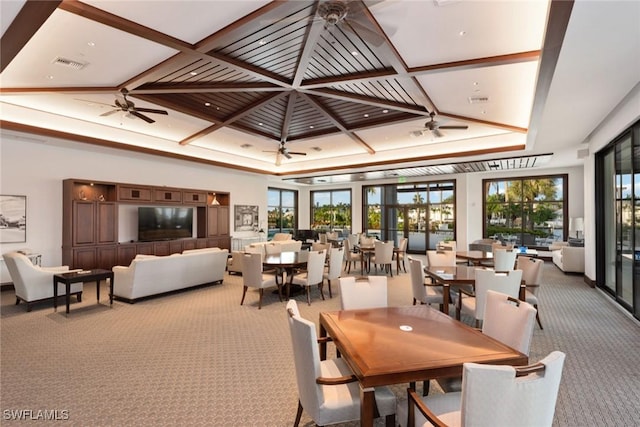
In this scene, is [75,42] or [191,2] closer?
[191,2]

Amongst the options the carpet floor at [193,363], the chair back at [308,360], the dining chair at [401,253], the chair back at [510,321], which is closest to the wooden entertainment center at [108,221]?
the carpet floor at [193,363]

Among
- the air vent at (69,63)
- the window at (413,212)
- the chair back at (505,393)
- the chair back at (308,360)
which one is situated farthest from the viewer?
the window at (413,212)

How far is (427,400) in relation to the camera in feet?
6.24

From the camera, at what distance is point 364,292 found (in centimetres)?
316

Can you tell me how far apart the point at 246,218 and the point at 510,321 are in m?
10.8

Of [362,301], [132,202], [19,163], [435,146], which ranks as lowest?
[362,301]

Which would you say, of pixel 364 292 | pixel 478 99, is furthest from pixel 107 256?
pixel 478 99

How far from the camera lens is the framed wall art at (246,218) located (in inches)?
468

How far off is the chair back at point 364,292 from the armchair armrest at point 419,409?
1.36 meters

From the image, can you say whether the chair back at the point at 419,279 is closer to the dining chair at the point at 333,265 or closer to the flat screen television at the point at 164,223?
the dining chair at the point at 333,265

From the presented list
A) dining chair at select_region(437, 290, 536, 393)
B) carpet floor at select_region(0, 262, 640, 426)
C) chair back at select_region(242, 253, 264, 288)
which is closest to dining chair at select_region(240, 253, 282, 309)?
chair back at select_region(242, 253, 264, 288)

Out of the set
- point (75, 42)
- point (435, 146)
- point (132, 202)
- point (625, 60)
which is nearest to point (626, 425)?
point (625, 60)

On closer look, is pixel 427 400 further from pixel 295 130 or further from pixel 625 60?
pixel 295 130

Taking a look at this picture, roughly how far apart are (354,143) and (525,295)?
6.31 meters
